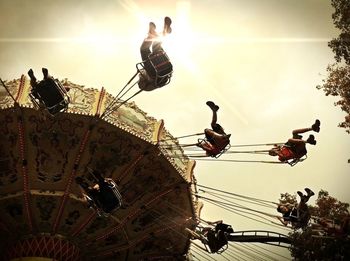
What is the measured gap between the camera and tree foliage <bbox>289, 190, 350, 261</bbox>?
1268cm

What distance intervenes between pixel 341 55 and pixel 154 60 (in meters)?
7.16

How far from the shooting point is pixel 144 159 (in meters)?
9.73

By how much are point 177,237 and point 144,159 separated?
10.3 feet

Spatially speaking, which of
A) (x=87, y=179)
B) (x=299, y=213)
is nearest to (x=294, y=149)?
(x=299, y=213)

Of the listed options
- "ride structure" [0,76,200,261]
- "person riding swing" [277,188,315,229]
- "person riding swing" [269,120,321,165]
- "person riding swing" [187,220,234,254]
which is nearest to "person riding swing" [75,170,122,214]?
"ride structure" [0,76,200,261]

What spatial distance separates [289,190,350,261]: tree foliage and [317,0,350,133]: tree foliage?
3.19m

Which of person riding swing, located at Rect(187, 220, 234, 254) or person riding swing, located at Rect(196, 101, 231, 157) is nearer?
person riding swing, located at Rect(196, 101, 231, 157)

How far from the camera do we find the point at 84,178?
32.1ft

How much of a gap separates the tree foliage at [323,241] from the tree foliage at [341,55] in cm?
319

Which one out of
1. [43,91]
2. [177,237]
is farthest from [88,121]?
[177,237]

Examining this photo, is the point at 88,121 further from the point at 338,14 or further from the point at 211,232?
the point at 338,14

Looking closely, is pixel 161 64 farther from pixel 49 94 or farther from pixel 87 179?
pixel 87 179

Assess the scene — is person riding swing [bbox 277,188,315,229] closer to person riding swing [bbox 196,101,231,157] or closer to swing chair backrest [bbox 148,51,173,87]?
person riding swing [bbox 196,101,231,157]

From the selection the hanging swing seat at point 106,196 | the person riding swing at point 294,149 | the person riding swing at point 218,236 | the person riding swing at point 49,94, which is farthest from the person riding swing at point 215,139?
the person riding swing at point 49,94
